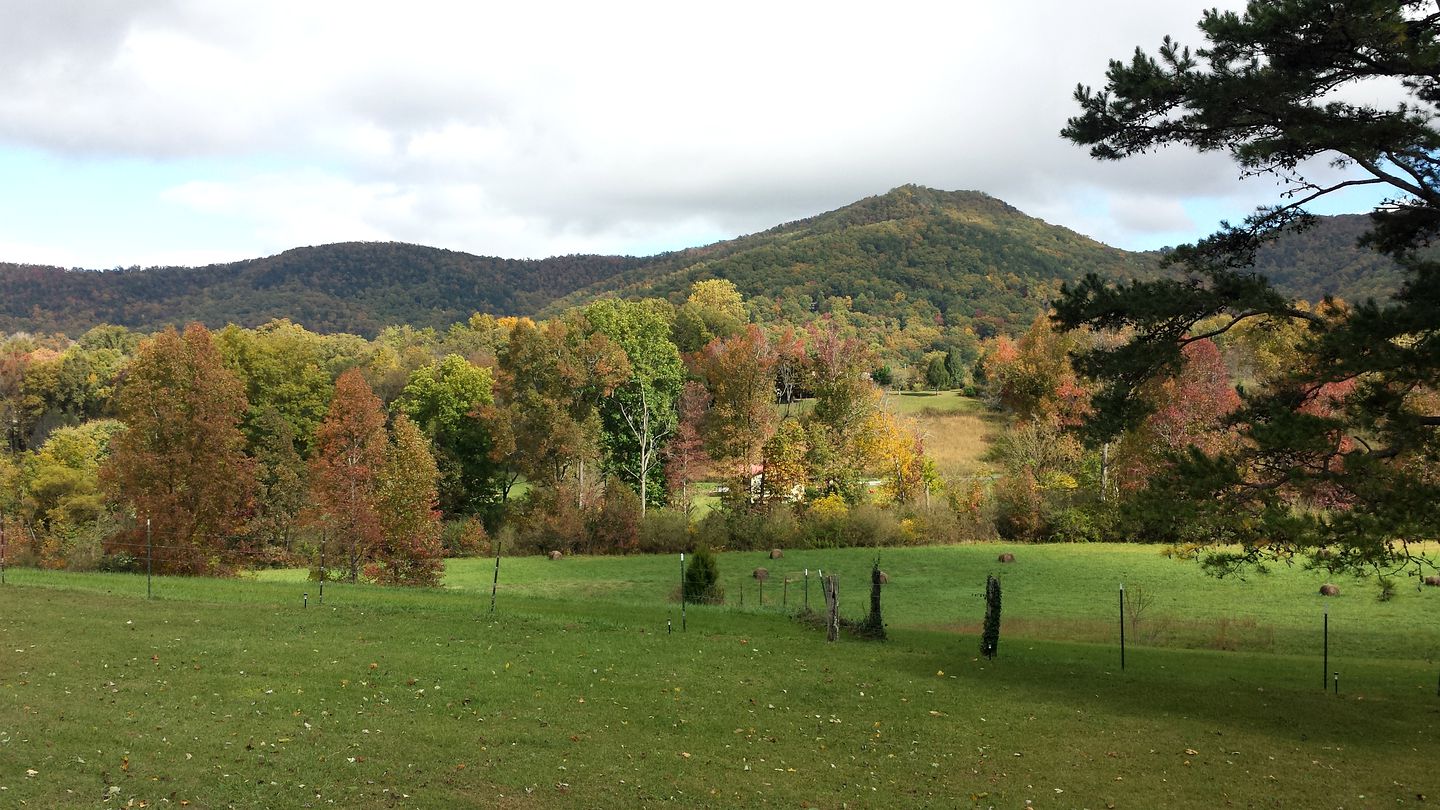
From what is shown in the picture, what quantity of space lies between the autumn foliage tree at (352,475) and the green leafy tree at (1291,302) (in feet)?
89.7

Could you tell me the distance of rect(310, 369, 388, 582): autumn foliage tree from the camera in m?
35.5

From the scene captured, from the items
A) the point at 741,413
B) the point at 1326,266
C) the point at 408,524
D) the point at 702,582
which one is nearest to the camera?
the point at 702,582

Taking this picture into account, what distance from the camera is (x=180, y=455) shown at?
34.6 meters

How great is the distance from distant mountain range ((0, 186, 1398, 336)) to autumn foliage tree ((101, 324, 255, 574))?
8928 cm

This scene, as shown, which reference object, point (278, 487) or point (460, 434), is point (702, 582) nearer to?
point (278, 487)

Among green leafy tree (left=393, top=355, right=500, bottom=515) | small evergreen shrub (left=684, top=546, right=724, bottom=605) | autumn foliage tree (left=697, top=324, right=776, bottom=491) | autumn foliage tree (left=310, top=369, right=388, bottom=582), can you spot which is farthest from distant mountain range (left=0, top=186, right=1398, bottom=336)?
small evergreen shrub (left=684, top=546, right=724, bottom=605)

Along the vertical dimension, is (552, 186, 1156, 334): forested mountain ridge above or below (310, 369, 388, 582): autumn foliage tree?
above

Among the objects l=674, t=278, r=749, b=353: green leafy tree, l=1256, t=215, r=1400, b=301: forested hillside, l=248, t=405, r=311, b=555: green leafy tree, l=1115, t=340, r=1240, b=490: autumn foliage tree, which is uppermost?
l=1256, t=215, r=1400, b=301: forested hillside

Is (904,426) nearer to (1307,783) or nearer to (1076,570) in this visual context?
(1076,570)

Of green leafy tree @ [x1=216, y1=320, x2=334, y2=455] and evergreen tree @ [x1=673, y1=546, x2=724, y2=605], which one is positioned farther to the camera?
green leafy tree @ [x1=216, y1=320, x2=334, y2=455]

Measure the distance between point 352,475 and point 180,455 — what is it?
5842 millimetres

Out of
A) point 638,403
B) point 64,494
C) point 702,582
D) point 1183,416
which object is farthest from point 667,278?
point 702,582

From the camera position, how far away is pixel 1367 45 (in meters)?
14.2

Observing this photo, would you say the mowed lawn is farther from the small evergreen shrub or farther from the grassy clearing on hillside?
the grassy clearing on hillside
